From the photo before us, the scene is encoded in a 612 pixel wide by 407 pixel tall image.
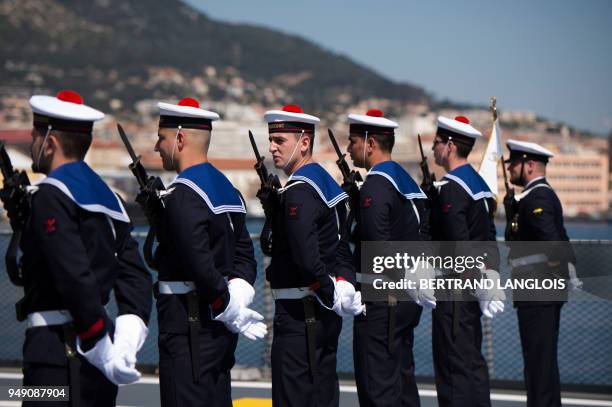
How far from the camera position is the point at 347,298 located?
232 inches

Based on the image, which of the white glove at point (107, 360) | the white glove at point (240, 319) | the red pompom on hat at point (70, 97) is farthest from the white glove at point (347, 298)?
the red pompom on hat at point (70, 97)

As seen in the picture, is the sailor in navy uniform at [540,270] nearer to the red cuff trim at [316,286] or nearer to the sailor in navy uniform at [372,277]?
the sailor in navy uniform at [372,277]

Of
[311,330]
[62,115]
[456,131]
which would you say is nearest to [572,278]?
[456,131]

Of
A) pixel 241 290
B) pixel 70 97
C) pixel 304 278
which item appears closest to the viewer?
pixel 70 97

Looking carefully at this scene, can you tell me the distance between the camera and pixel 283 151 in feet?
19.4

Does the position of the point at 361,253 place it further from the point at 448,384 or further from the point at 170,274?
the point at 170,274

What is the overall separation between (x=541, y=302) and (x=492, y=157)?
1895 mm

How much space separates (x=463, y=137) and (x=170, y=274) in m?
2.98

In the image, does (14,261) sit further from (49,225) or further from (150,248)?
(150,248)

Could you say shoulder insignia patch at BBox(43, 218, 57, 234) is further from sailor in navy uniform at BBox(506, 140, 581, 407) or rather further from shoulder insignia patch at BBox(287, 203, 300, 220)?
sailor in navy uniform at BBox(506, 140, 581, 407)

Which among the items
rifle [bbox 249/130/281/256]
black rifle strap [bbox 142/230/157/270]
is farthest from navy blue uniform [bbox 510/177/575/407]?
black rifle strap [bbox 142/230/157/270]

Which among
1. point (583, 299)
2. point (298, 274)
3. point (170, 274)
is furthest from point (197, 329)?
point (583, 299)

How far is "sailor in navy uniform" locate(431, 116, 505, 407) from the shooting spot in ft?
23.2

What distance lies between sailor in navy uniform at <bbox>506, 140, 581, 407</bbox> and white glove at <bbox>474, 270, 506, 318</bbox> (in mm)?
200
